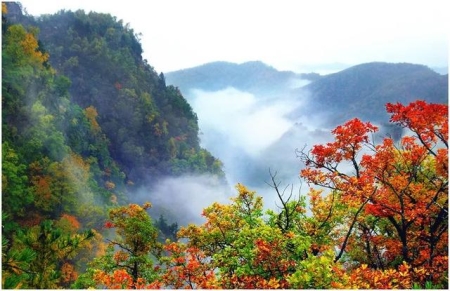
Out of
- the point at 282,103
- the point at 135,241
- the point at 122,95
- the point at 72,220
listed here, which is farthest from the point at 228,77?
the point at 135,241

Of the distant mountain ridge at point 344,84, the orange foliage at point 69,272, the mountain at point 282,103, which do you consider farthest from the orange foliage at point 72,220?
the mountain at point 282,103

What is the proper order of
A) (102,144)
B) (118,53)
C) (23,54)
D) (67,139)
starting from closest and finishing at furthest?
(23,54) → (67,139) → (102,144) → (118,53)

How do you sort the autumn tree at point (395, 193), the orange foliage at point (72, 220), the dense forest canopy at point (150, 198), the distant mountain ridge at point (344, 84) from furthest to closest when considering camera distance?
1. the distant mountain ridge at point (344, 84)
2. the orange foliage at point (72, 220)
3. the autumn tree at point (395, 193)
4. the dense forest canopy at point (150, 198)

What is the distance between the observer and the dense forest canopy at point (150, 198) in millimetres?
9133

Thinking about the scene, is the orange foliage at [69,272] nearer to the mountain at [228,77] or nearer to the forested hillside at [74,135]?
the forested hillside at [74,135]

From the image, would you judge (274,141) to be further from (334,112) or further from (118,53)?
(118,53)

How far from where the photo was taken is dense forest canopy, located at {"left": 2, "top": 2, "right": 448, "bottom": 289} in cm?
913

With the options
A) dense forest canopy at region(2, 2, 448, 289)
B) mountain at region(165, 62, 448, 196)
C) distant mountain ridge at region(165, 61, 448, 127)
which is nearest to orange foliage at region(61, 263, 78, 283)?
dense forest canopy at region(2, 2, 448, 289)

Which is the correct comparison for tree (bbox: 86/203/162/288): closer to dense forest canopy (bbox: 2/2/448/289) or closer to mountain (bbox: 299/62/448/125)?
dense forest canopy (bbox: 2/2/448/289)

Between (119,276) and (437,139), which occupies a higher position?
(437,139)

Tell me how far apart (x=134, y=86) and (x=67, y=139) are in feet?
104

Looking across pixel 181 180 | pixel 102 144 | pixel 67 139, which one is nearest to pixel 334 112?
pixel 181 180

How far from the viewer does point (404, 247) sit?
10539 mm

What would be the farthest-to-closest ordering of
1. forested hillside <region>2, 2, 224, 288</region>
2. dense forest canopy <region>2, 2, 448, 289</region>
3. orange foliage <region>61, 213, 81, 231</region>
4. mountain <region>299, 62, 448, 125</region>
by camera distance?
mountain <region>299, 62, 448, 125</region> → orange foliage <region>61, 213, 81, 231</region> → forested hillside <region>2, 2, 224, 288</region> → dense forest canopy <region>2, 2, 448, 289</region>
